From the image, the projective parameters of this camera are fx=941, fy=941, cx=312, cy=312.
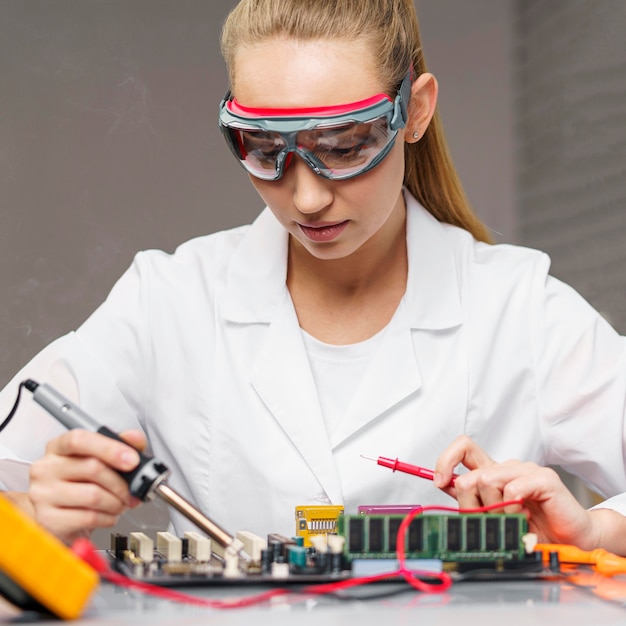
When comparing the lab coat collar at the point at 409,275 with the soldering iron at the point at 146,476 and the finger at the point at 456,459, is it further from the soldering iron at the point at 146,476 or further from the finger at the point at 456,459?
the soldering iron at the point at 146,476

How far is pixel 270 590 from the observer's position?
898 millimetres

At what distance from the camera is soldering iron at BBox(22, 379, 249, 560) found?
0.99 m

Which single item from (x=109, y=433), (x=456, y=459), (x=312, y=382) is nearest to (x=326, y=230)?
(x=312, y=382)

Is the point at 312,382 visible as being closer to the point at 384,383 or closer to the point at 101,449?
the point at 384,383

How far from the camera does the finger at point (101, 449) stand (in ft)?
3.22

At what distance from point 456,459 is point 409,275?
53 cm

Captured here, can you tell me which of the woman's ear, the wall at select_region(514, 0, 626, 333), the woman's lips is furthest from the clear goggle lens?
the wall at select_region(514, 0, 626, 333)

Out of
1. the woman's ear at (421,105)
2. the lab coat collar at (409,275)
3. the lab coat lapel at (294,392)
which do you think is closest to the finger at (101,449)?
the lab coat lapel at (294,392)

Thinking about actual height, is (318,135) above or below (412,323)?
above

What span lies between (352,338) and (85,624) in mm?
997

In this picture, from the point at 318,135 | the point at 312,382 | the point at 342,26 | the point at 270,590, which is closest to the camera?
the point at 270,590

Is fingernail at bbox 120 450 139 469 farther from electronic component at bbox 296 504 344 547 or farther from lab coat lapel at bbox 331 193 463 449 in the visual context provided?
lab coat lapel at bbox 331 193 463 449

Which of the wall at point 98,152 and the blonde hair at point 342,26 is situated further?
the wall at point 98,152

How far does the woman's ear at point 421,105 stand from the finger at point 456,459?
0.57 meters
